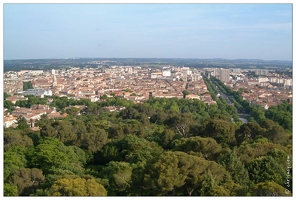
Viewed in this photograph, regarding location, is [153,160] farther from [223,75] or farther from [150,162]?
[223,75]

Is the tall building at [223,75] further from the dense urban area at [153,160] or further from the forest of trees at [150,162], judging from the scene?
the forest of trees at [150,162]

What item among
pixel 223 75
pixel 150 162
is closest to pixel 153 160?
pixel 150 162

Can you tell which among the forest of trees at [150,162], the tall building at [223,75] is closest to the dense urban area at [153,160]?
the forest of trees at [150,162]

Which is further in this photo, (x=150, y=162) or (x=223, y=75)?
(x=223, y=75)

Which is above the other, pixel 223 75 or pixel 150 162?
pixel 150 162

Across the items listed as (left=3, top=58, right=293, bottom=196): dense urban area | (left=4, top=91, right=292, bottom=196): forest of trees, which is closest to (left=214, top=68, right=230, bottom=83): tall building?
(left=3, top=58, right=293, bottom=196): dense urban area

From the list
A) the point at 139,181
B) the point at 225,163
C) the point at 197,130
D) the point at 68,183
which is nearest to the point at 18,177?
the point at 68,183

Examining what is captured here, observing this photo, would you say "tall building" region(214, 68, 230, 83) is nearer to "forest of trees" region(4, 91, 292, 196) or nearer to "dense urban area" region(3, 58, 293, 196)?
"dense urban area" region(3, 58, 293, 196)

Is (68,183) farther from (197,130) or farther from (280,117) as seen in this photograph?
(280,117)
